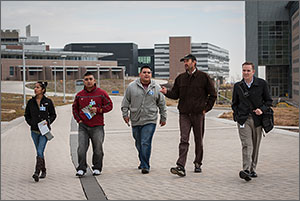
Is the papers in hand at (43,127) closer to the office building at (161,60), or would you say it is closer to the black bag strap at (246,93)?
the black bag strap at (246,93)

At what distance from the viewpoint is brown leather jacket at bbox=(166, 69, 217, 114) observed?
8.71 metres

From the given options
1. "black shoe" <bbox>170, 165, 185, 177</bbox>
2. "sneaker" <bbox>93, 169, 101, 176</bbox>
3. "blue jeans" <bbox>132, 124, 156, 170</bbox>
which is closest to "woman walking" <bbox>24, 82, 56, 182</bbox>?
"sneaker" <bbox>93, 169, 101, 176</bbox>

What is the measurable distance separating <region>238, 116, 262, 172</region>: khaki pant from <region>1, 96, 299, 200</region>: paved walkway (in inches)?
12.1

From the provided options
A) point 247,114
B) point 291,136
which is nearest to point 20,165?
point 247,114

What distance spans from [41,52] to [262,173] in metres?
108

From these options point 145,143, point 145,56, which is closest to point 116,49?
point 145,56

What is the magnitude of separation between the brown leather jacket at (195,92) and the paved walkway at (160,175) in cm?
117

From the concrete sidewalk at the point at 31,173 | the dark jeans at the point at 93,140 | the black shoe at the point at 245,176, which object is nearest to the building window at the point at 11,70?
the concrete sidewalk at the point at 31,173

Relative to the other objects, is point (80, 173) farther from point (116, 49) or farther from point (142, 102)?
point (116, 49)

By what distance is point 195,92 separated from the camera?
873cm

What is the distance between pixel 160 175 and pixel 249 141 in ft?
5.41

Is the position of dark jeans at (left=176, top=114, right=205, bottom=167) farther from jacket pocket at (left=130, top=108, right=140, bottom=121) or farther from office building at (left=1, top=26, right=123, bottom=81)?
office building at (left=1, top=26, right=123, bottom=81)

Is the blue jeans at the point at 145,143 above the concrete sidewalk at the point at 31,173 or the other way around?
above

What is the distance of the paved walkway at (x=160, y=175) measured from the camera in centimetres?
716
